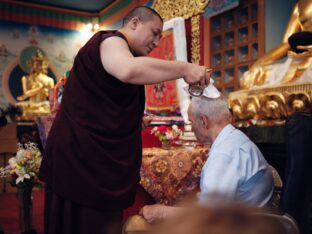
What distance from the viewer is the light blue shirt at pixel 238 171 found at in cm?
120

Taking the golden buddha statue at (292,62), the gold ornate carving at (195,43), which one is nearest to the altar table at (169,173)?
the gold ornate carving at (195,43)

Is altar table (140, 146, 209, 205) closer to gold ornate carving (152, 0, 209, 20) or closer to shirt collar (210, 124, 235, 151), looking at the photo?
shirt collar (210, 124, 235, 151)

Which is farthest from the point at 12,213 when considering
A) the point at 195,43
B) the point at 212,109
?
the point at 212,109

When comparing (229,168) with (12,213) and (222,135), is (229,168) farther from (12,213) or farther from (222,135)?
(12,213)

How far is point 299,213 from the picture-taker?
1.08 meters

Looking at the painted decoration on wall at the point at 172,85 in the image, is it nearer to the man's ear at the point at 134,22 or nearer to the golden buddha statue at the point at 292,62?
the golden buddha statue at the point at 292,62

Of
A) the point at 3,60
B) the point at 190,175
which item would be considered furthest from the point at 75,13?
the point at 190,175

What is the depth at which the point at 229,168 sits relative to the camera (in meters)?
1.21

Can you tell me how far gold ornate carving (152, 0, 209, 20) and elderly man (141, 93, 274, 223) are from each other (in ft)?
5.06

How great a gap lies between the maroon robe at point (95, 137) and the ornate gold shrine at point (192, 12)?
1.54 meters

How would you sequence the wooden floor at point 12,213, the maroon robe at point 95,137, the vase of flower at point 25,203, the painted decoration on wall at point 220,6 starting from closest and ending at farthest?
the maroon robe at point 95,137 → the vase of flower at point 25,203 → the wooden floor at point 12,213 → the painted decoration on wall at point 220,6

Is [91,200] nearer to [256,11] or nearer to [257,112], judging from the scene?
[257,112]

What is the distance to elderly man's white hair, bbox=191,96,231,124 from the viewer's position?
1.38 m

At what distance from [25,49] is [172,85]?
6.42m
